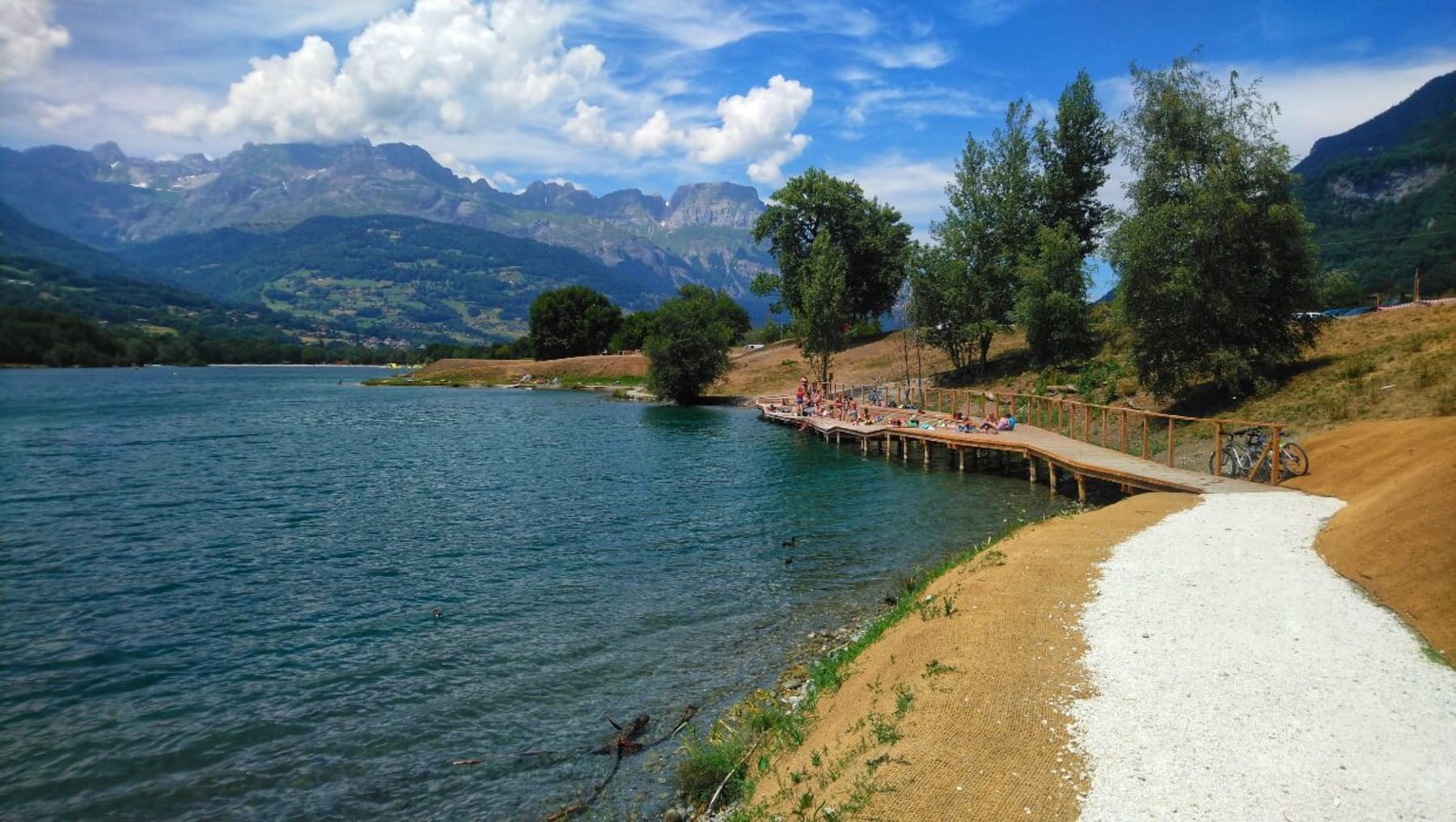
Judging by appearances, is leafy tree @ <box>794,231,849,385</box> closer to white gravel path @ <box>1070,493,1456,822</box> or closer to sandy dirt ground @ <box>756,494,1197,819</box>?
white gravel path @ <box>1070,493,1456,822</box>

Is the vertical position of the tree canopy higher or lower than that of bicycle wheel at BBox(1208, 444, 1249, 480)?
higher

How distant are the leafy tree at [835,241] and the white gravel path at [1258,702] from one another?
5879 cm

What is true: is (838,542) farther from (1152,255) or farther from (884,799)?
(1152,255)

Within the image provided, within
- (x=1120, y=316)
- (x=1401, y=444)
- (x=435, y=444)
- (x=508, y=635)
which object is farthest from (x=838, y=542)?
(x=435, y=444)

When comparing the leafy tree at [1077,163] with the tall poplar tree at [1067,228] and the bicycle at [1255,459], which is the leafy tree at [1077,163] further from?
the bicycle at [1255,459]

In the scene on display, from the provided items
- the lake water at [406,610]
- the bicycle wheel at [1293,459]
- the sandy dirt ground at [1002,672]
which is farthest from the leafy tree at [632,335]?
the sandy dirt ground at [1002,672]

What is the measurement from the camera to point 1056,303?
48.8 m

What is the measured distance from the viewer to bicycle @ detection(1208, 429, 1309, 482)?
21.9 m

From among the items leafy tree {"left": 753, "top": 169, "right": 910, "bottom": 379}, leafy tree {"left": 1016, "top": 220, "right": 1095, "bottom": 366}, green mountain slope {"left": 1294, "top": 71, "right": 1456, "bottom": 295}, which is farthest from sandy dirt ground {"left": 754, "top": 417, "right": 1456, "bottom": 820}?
green mountain slope {"left": 1294, "top": 71, "right": 1456, "bottom": 295}

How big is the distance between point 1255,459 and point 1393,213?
578ft

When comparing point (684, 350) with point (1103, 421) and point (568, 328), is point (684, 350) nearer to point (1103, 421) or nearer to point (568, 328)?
point (1103, 421)

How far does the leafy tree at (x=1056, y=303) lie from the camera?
163 ft

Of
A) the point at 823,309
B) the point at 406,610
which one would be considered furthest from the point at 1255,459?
the point at 823,309

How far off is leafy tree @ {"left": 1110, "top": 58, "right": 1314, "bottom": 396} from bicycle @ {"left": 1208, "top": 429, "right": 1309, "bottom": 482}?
757 centimetres
